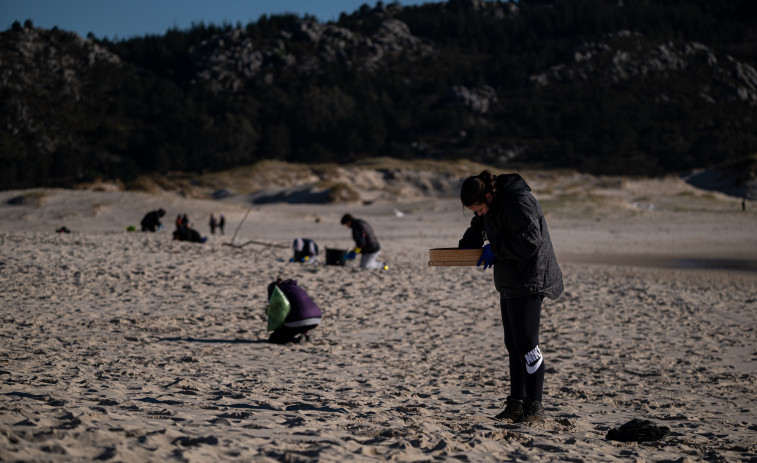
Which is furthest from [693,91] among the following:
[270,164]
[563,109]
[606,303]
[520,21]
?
[606,303]

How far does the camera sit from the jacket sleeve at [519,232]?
162 inches

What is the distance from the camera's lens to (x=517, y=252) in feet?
13.6

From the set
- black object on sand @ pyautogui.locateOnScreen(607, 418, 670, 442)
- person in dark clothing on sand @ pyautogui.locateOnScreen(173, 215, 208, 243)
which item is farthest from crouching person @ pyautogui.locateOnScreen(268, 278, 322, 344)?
person in dark clothing on sand @ pyautogui.locateOnScreen(173, 215, 208, 243)

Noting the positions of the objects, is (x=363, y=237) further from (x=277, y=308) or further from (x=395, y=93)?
(x=395, y=93)

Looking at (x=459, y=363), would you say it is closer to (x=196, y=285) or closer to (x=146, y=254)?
(x=196, y=285)

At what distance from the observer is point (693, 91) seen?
3374 inches

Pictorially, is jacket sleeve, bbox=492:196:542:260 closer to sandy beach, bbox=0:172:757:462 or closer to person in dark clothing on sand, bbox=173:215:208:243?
sandy beach, bbox=0:172:757:462

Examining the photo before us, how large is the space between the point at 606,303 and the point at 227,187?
42.6m

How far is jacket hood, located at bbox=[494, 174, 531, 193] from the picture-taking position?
4.25m

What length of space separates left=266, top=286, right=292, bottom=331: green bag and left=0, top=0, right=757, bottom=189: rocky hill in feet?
158

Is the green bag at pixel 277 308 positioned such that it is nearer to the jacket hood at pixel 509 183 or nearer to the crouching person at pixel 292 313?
the crouching person at pixel 292 313

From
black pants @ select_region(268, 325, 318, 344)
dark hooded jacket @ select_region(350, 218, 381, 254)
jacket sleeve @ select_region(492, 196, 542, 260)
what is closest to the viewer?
jacket sleeve @ select_region(492, 196, 542, 260)

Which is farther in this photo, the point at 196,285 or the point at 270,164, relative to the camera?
the point at 270,164

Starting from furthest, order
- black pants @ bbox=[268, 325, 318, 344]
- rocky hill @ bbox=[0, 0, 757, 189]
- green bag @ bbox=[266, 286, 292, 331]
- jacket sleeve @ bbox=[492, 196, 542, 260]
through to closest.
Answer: rocky hill @ bbox=[0, 0, 757, 189] → black pants @ bbox=[268, 325, 318, 344] → green bag @ bbox=[266, 286, 292, 331] → jacket sleeve @ bbox=[492, 196, 542, 260]
